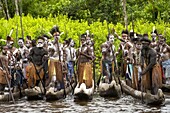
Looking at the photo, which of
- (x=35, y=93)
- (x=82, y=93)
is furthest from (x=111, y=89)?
(x=35, y=93)

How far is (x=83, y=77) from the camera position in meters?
17.6

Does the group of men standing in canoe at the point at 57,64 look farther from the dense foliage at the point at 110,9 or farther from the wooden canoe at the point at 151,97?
the dense foliage at the point at 110,9

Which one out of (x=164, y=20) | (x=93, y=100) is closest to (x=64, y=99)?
(x=93, y=100)

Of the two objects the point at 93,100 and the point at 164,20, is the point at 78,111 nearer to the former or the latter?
the point at 93,100

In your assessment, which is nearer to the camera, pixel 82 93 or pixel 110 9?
pixel 82 93

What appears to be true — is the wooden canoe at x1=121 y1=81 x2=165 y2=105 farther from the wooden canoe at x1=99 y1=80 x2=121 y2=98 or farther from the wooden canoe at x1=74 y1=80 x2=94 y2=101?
the wooden canoe at x1=74 y1=80 x2=94 y2=101

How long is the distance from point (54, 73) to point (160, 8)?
16.8 metres

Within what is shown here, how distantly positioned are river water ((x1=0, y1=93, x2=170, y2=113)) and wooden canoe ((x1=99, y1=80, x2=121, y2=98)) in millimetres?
332

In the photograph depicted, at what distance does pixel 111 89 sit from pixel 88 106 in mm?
1982

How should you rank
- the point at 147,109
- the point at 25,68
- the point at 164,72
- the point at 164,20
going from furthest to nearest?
the point at 164,20, the point at 164,72, the point at 25,68, the point at 147,109

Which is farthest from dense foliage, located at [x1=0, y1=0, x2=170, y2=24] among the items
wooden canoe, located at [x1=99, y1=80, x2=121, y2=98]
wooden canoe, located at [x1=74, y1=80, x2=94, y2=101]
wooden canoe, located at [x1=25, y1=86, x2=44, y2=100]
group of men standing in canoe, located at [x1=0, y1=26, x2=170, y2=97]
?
wooden canoe, located at [x1=74, y1=80, x2=94, y2=101]

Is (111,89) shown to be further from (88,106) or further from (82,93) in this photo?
(88,106)

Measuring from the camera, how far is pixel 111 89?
18297 millimetres

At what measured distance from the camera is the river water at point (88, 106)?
51.2 feet
